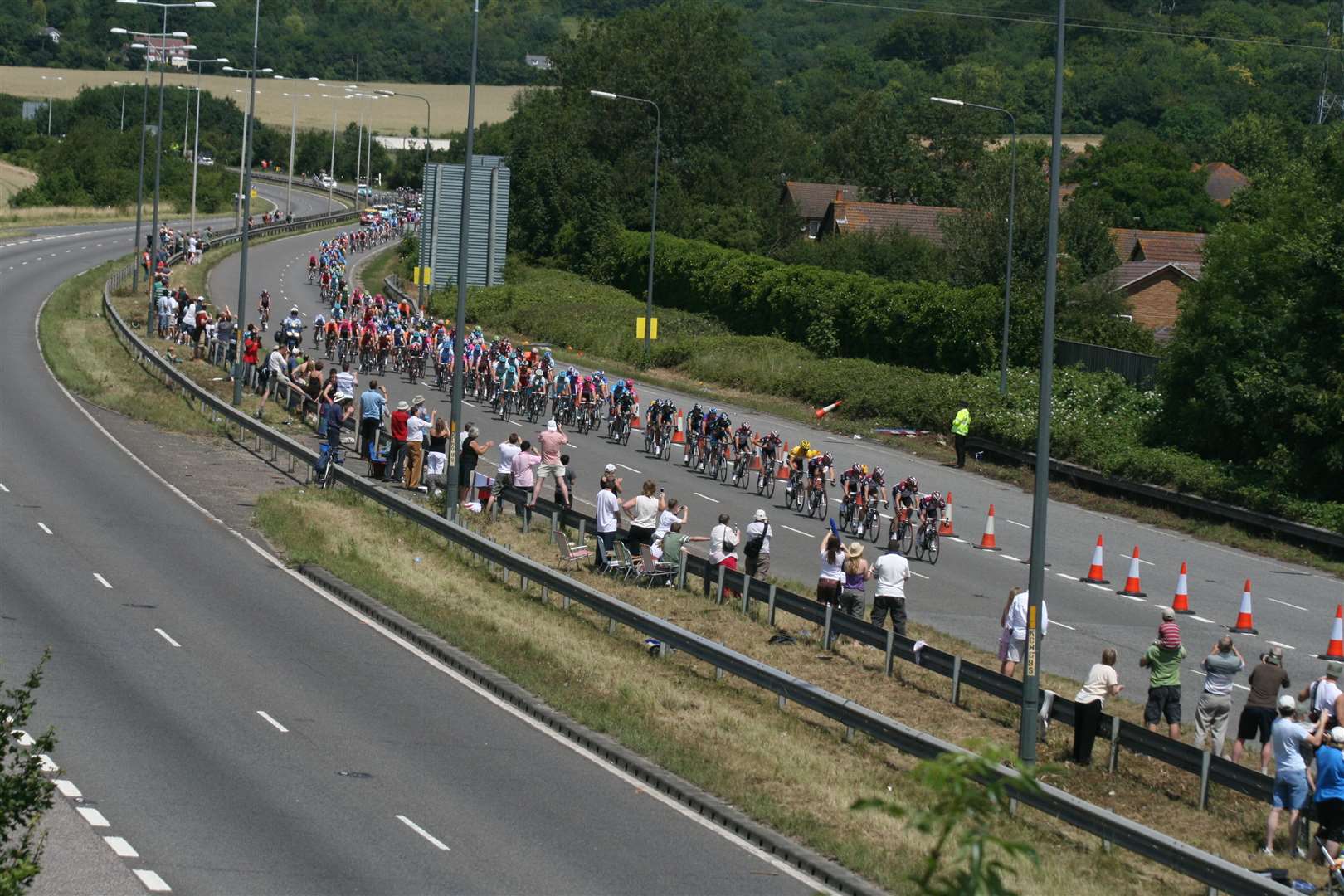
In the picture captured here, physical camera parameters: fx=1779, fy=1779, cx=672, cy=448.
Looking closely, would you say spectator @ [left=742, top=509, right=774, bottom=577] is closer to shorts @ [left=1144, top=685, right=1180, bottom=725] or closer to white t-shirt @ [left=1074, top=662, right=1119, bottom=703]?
shorts @ [left=1144, top=685, right=1180, bottom=725]

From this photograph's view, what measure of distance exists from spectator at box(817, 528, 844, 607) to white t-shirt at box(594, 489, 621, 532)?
3.22m

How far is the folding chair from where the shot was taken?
25.4 m

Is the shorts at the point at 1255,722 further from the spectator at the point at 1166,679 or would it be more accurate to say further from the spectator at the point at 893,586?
the spectator at the point at 893,586

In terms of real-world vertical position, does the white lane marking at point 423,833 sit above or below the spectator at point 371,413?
below

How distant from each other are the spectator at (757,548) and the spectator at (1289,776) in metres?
9.99

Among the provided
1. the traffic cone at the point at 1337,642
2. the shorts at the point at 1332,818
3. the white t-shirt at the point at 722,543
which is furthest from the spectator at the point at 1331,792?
the white t-shirt at the point at 722,543

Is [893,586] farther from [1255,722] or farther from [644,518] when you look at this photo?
[1255,722]

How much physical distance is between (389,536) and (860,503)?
29.2 feet

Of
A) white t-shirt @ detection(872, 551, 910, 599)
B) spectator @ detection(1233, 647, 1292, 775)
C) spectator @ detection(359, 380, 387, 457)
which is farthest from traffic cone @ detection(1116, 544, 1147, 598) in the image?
spectator @ detection(359, 380, 387, 457)

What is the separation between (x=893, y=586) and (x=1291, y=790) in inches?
293

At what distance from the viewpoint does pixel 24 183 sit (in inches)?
4862

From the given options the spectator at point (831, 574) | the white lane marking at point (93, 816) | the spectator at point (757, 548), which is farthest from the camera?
the spectator at point (757, 548)

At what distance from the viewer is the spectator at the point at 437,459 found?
30.4 metres

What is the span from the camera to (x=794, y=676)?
20188mm
